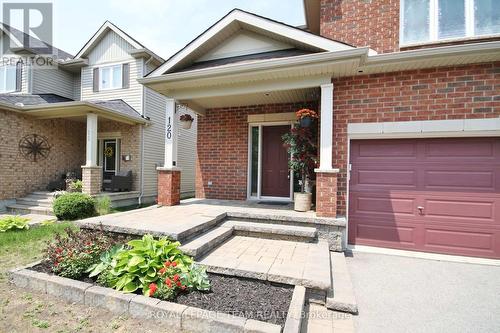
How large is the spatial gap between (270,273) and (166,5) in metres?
6.98

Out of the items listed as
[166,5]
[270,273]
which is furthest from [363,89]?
[166,5]

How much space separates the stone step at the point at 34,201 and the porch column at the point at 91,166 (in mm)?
1183

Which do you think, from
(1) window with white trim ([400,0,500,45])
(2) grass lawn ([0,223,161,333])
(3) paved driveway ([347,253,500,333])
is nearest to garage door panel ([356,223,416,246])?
(3) paved driveway ([347,253,500,333])

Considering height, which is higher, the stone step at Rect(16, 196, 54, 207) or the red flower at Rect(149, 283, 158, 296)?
the stone step at Rect(16, 196, 54, 207)

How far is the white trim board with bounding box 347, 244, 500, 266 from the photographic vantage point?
4.31 m

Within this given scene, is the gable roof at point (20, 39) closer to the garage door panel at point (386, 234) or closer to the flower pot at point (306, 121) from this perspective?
the flower pot at point (306, 121)

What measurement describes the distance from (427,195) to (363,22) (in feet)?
12.4

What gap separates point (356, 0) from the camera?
5285 millimetres

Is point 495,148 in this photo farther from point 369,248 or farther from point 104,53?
point 104,53

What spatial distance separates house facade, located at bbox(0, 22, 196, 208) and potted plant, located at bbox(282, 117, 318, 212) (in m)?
6.52

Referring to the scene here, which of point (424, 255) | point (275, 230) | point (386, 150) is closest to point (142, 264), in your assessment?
point (275, 230)

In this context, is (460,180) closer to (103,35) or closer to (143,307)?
(143,307)

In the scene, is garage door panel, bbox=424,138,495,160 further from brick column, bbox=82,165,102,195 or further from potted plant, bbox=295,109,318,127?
brick column, bbox=82,165,102,195

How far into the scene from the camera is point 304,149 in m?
5.25
